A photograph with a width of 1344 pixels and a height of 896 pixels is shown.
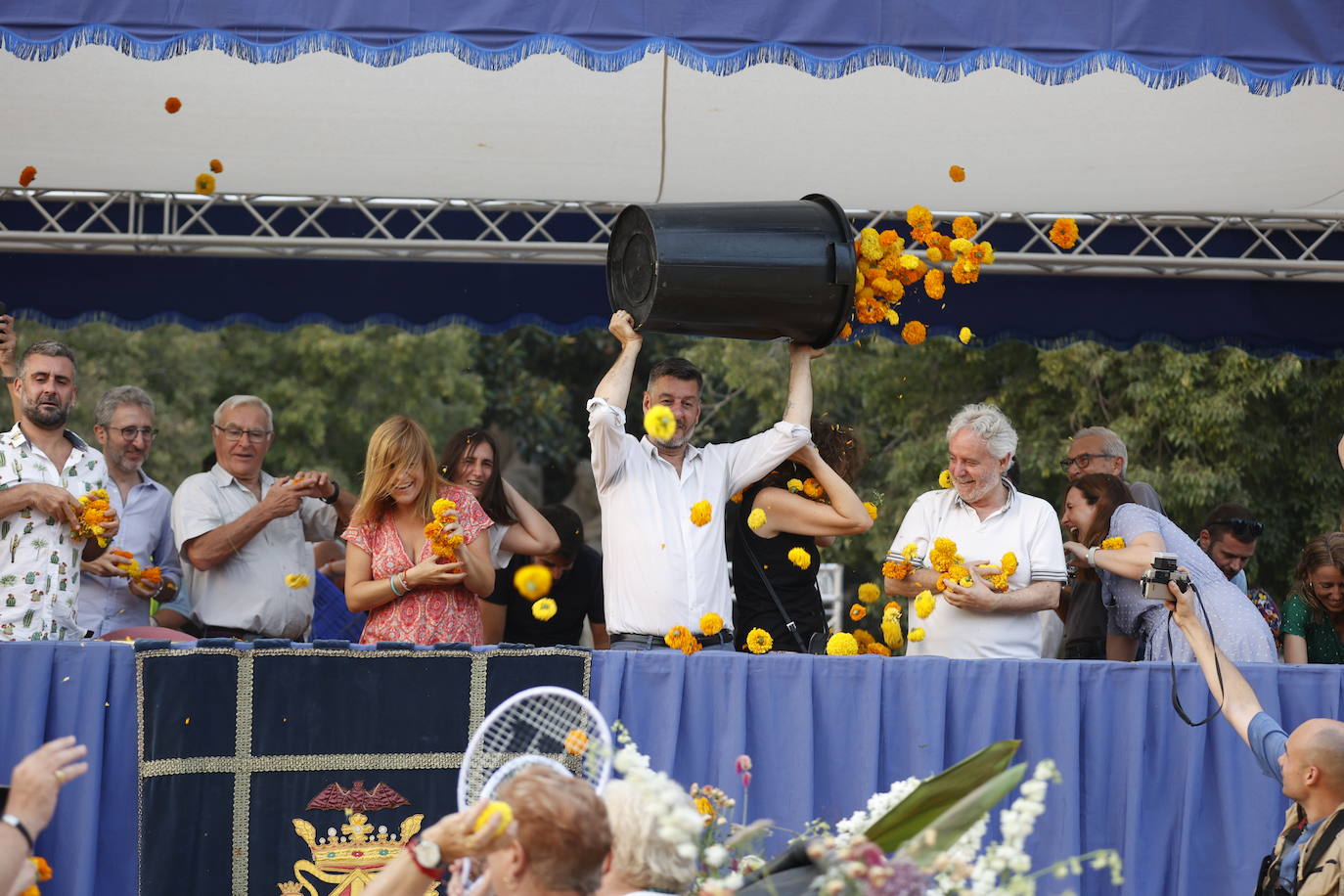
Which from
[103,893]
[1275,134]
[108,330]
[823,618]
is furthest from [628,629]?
[108,330]

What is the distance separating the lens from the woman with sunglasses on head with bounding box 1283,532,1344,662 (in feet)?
20.6

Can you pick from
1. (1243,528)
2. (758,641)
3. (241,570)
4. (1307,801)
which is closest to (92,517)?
(241,570)

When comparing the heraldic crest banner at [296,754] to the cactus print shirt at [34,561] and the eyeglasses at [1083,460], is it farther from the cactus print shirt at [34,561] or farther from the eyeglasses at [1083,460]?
the eyeglasses at [1083,460]

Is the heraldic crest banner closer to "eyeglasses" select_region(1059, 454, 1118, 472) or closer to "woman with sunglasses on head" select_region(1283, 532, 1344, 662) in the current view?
"eyeglasses" select_region(1059, 454, 1118, 472)

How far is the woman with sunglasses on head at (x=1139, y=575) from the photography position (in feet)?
16.8

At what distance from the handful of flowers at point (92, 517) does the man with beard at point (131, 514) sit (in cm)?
81

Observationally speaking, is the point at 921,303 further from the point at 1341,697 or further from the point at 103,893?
the point at 103,893

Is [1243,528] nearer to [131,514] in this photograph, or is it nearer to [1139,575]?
[1139,575]

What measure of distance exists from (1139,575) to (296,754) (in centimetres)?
283

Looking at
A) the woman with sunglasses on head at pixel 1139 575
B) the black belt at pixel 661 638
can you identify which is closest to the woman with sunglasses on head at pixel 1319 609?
the woman with sunglasses on head at pixel 1139 575

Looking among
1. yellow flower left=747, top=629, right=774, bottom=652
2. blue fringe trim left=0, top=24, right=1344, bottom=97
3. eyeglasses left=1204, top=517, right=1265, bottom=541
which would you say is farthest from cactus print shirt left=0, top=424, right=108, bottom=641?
eyeglasses left=1204, top=517, right=1265, bottom=541

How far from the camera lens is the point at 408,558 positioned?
4.92 m

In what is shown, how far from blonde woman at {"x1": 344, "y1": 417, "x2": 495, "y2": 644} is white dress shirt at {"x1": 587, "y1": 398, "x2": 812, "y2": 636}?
451 millimetres

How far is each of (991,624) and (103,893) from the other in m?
2.94
